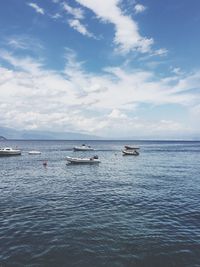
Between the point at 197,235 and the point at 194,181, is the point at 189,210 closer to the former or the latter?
the point at 197,235

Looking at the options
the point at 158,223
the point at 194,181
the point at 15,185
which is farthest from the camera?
the point at 194,181

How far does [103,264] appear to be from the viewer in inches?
729

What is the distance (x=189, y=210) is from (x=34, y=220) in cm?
1662

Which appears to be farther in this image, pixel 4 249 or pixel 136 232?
pixel 136 232

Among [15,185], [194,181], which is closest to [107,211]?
[15,185]

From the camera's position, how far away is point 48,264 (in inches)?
727

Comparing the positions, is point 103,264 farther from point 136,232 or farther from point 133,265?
point 136,232

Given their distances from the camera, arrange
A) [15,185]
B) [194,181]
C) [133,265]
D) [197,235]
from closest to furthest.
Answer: [133,265], [197,235], [15,185], [194,181]

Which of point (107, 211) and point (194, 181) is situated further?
point (194, 181)

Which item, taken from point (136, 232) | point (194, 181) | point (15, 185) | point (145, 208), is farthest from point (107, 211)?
point (194, 181)

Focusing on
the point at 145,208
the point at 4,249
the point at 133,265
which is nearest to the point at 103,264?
the point at 133,265

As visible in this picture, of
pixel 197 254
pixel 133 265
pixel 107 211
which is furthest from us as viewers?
pixel 107 211

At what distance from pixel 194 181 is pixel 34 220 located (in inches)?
1271

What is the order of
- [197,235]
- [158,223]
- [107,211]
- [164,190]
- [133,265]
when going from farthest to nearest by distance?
[164,190]
[107,211]
[158,223]
[197,235]
[133,265]
